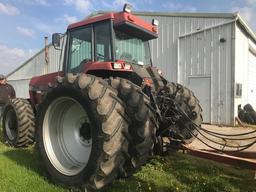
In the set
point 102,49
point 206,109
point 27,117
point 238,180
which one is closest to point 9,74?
point 206,109

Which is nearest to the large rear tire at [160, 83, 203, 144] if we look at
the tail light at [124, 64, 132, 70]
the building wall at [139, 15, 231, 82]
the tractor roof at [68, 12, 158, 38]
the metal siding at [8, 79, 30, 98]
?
the tail light at [124, 64, 132, 70]

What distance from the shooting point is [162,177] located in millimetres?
4969

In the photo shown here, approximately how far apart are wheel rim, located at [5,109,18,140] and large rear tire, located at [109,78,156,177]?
4301mm

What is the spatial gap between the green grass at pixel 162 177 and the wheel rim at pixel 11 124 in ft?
4.94

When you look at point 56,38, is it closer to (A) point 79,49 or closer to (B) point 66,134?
(A) point 79,49

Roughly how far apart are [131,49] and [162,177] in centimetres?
224

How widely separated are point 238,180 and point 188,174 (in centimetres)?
76

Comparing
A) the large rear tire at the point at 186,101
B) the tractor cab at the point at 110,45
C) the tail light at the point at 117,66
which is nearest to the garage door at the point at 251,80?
the large rear tire at the point at 186,101

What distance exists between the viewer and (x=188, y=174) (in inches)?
204

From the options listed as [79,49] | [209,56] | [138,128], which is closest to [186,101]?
[138,128]

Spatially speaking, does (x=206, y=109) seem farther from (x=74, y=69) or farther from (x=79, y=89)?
(x=79, y=89)

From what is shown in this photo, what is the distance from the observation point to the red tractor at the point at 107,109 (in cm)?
385

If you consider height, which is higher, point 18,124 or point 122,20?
point 122,20

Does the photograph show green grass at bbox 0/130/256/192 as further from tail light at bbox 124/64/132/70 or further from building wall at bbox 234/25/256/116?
building wall at bbox 234/25/256/116
